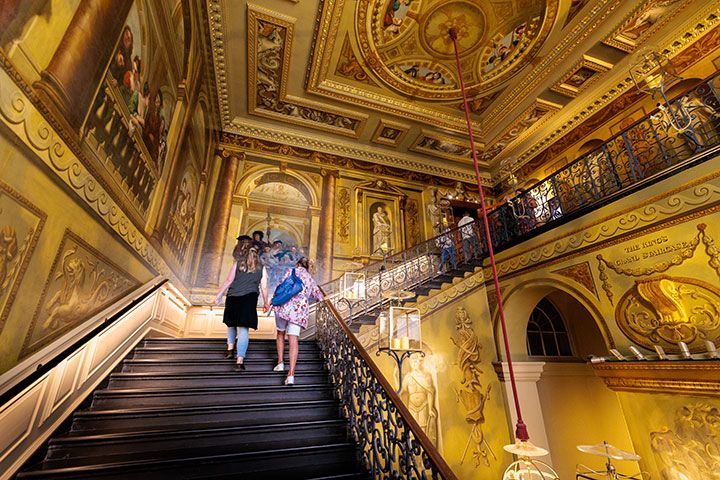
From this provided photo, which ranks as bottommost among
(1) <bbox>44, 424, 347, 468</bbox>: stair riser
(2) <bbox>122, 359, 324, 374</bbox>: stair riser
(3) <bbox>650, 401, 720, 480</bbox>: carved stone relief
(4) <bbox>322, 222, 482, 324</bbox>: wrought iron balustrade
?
(3) <bbox>650, 401, 720, 480</bbox>: carved stone relief

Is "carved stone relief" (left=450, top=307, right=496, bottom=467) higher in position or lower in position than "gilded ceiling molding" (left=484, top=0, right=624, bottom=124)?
lower

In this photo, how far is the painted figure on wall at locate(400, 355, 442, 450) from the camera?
16.9 ft

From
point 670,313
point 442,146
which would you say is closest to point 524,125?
point 442,146

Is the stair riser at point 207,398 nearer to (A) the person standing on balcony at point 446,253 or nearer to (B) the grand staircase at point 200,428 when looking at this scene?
(B) the grand staircase at point 200,428

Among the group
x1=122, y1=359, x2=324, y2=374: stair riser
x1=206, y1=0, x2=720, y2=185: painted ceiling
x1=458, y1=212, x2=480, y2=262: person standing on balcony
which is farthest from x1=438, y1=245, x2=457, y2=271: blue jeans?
x1=122, y1=359, x2=324, y2=374: stair riser

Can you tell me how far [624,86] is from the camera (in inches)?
296

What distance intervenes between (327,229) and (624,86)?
8.45 metres

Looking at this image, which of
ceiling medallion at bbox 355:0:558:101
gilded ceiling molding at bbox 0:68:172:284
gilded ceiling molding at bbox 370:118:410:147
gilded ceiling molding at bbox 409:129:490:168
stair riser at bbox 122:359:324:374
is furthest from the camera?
gilded ceiling molding at bbox 409:129:490:168

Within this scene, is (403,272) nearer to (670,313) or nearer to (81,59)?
(670,313)

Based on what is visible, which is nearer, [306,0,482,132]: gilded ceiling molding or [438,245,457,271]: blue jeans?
[306,0,482,132]: gilded ceiling molding

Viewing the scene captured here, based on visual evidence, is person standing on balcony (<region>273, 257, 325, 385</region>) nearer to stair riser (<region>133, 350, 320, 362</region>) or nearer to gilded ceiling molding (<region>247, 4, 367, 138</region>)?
stair riser (<region>133, 350, 320, 362</region>)

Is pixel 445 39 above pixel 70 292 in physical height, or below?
above

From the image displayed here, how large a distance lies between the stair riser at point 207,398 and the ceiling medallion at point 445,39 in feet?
23.4

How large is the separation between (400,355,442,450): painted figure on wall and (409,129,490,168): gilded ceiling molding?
23.3 ft
